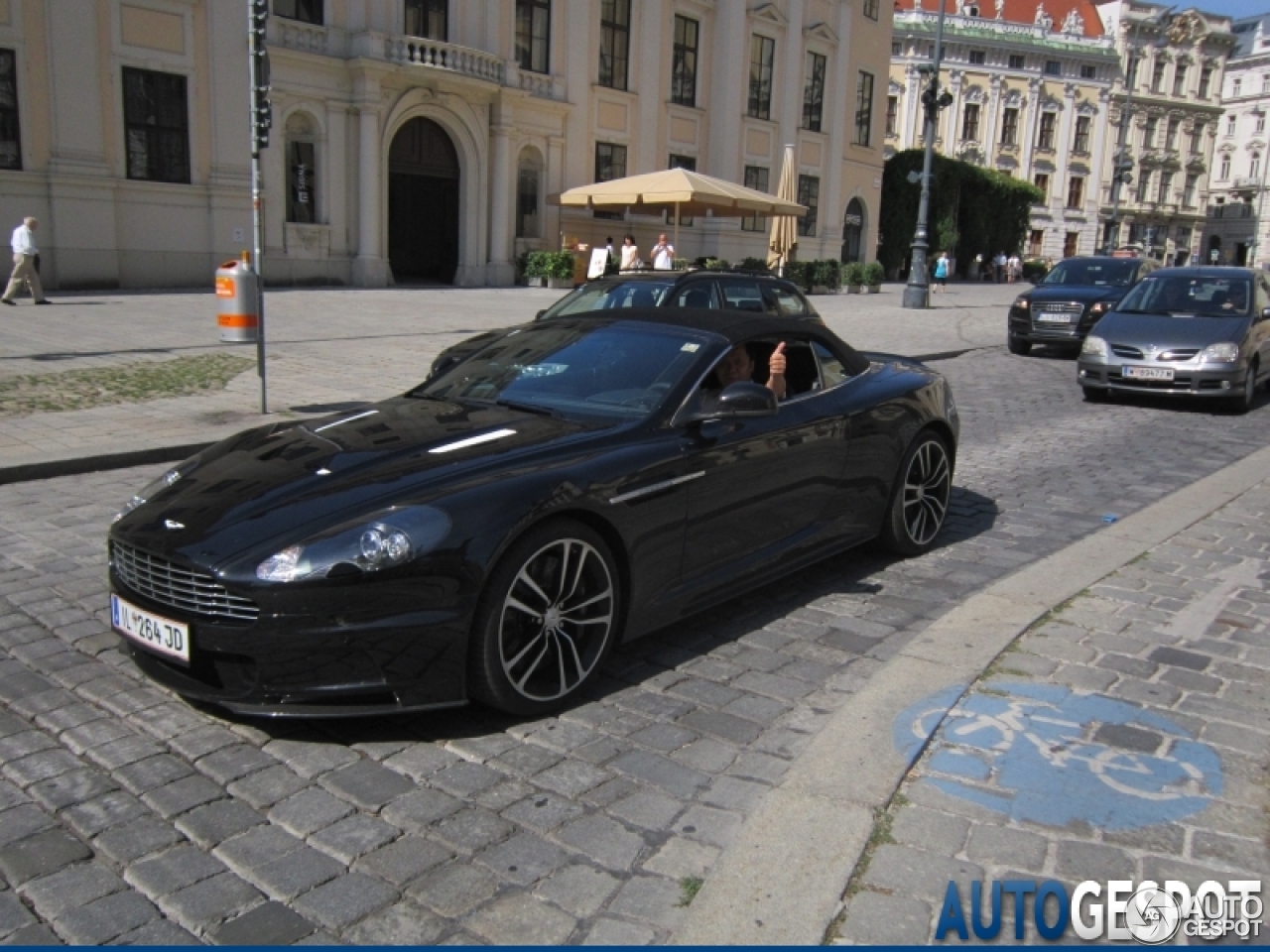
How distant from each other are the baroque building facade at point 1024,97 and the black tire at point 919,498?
81.2m

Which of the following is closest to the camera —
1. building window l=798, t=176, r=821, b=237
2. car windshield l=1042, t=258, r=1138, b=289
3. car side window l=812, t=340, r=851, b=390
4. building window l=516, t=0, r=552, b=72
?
car side window l=812, t=340, r=851, b=390

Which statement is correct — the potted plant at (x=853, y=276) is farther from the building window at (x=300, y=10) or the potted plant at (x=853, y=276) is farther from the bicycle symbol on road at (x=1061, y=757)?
the bicycle symbol on road at (x=1061, y=757)

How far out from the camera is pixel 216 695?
3664 millimetres

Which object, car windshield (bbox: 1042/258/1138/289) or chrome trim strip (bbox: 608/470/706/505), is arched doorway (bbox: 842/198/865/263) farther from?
chrome trim strip (bbox: 608/470/706/505)

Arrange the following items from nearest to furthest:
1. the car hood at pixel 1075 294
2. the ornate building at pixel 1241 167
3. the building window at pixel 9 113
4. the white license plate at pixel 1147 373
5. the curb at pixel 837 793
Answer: the curb at pixel 837 793 < the white license plate at pixel 1147 373 < the car hood at pixel 1075 294 < the building window at pixel 9 113 < the ornate building at pixel 1241 167

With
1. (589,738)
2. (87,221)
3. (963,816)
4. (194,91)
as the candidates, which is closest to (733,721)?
(589,738)

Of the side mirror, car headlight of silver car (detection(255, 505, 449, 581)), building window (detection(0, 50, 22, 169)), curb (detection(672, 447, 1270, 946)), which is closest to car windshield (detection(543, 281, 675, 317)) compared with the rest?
curb (detection(672, 447, 1270, 946))

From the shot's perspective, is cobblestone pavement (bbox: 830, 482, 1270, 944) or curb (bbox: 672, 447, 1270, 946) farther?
cobblestone pavement (bbox: 830, 482, 1270, 944)

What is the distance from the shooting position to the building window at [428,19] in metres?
27.8

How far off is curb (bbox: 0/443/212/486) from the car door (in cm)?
524

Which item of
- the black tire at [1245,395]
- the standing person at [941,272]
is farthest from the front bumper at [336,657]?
the standing person at [941,272]

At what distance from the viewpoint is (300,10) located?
25.8 meters

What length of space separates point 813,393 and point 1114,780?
2570mm

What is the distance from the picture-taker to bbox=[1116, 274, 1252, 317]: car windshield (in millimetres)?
13133
